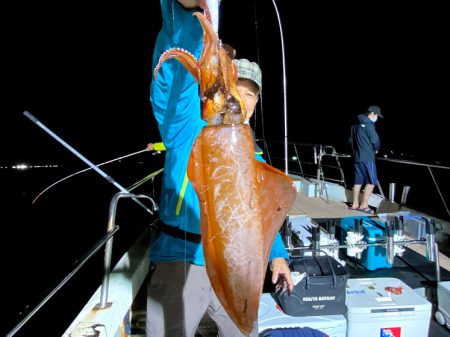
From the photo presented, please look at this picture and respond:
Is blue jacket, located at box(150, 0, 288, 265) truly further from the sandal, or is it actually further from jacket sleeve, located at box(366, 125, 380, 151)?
jacket sleeve, located at box(366, 125, 380, 151)

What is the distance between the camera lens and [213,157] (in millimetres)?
1284

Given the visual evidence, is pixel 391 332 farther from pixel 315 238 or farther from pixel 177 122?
pixel 177 122

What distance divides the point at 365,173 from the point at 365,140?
0.87 m

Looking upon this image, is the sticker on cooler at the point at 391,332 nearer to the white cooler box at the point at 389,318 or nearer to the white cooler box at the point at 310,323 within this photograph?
the white cooler box at the point at 389,318

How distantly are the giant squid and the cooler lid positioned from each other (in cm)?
216

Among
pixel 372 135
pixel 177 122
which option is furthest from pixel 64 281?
pixel 372 135

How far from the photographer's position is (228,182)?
50.6 inches

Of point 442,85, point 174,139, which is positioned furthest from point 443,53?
point 174,139

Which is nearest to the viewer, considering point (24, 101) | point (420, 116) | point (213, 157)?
point (213, 157)

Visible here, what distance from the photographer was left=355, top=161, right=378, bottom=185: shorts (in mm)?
7957

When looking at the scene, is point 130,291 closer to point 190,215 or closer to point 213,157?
point 190,215

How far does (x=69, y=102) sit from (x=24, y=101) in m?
19.3

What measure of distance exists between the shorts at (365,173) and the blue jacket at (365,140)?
15 centimetres

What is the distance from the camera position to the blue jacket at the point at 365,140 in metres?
8.06
